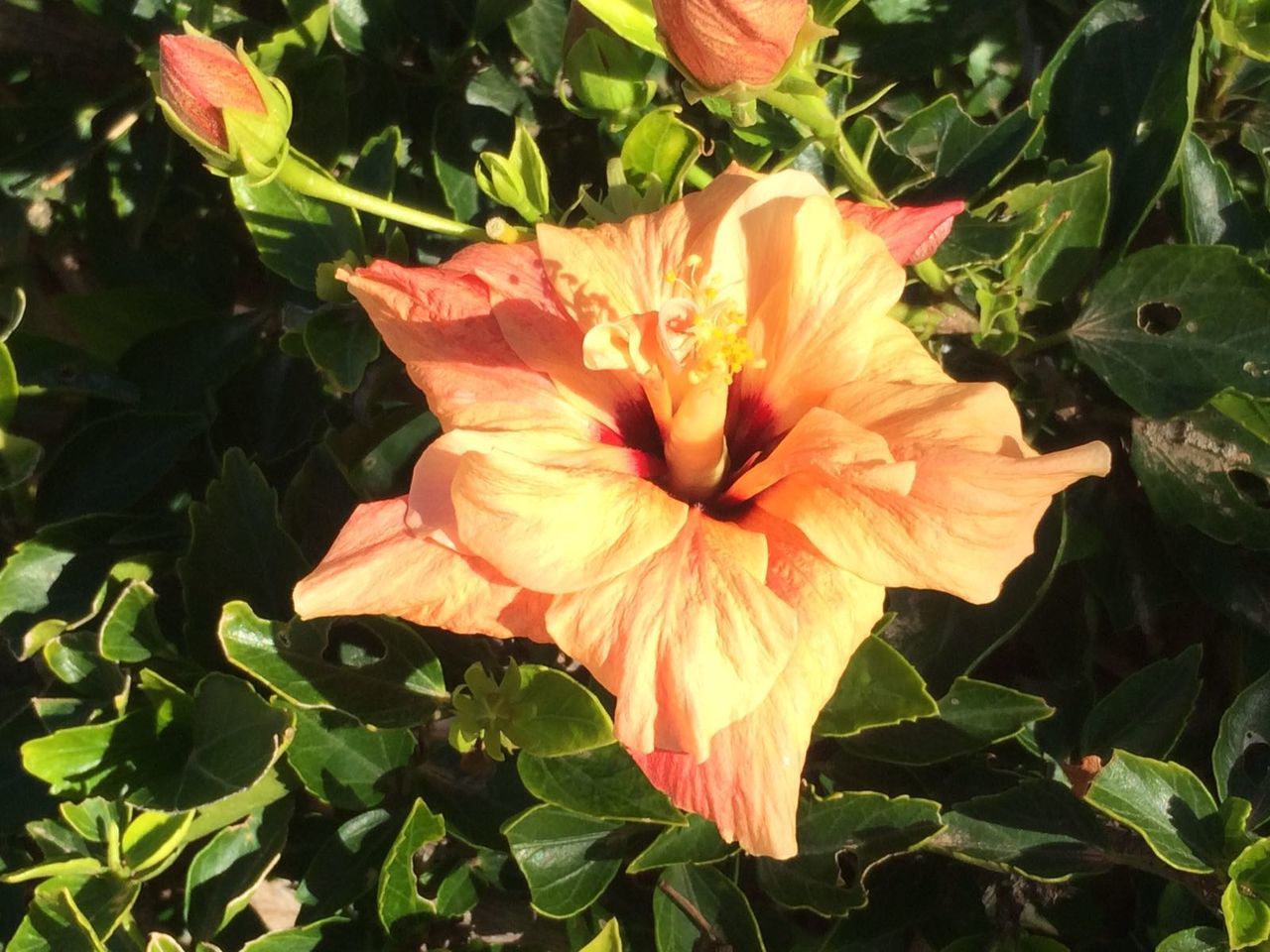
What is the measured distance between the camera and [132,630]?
55.4 inches

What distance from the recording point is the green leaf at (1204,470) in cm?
135

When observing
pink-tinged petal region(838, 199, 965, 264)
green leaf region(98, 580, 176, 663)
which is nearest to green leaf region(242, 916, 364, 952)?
green leaf region(98, 580, 176, 663)

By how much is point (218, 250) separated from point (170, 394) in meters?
0.28

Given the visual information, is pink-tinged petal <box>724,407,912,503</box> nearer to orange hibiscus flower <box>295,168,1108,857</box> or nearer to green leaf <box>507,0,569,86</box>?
orange hibiscus flower <box>295,168,1108,857</box>

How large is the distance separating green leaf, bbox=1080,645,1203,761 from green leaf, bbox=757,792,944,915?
0.89 ft

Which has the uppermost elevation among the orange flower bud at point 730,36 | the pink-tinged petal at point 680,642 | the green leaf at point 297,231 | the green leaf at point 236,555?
the orange flower bud at point 730,36

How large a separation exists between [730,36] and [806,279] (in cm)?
21

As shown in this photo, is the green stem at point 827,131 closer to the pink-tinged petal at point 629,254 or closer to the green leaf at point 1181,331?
the pink-tinged petal at point 629,254

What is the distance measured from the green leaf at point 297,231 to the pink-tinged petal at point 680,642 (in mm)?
625

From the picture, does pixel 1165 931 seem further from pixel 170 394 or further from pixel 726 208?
pixel 170 394

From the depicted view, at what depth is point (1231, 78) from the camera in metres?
1.50

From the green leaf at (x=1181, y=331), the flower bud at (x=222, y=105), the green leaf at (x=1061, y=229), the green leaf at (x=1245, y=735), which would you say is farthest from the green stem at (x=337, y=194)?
the green leaf at (x=1245, y=735)

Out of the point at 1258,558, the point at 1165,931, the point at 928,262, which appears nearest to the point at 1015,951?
the point at 1165,931

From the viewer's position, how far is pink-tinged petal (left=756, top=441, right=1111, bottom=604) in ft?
3.10
